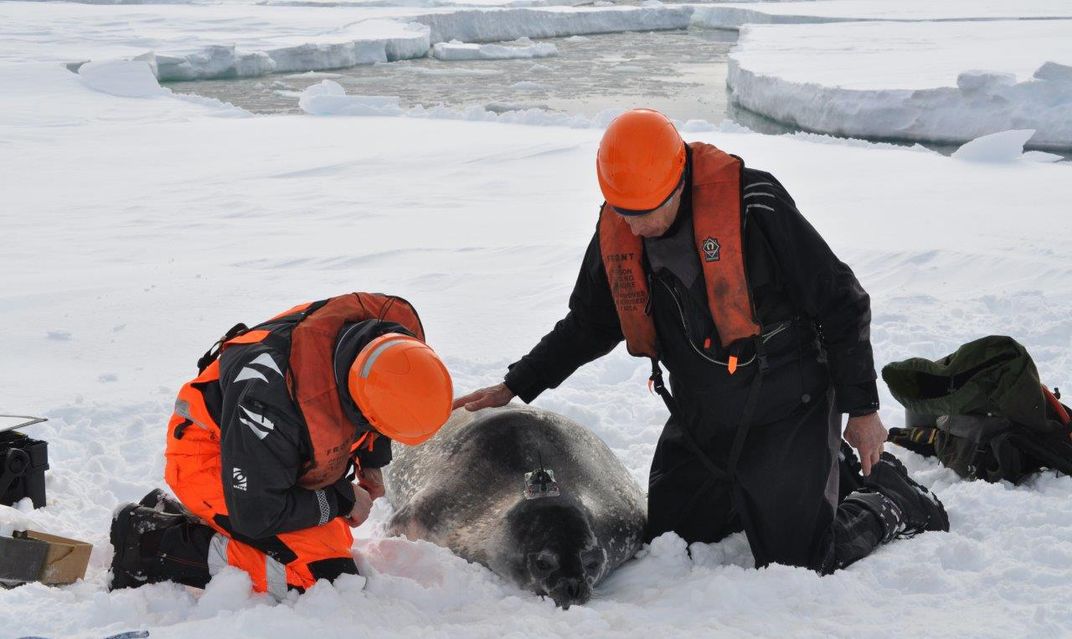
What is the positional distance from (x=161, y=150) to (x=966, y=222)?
22.2 ft

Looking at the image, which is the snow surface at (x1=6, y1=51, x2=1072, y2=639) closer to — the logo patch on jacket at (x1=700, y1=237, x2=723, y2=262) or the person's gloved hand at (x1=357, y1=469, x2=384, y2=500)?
the person's gloved hand at (x1=357, y1=469, x2=384, y2=500)

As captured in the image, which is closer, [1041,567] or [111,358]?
[1041,567]

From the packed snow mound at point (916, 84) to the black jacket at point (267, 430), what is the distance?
10.6m

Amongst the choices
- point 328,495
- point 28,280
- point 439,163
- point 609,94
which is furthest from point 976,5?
point 328,495

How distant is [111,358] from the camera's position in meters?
4.24

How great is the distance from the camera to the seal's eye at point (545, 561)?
262 centimetres

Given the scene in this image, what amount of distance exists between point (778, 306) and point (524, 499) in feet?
2.84

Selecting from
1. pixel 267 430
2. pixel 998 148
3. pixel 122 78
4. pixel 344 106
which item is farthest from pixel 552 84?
pixel 267 430

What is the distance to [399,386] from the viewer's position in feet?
7.00

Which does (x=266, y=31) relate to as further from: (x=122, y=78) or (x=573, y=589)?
(x=573, y=589)

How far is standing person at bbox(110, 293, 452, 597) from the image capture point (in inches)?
86.0

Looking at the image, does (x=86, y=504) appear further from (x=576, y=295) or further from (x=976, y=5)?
(x=976, y=5)

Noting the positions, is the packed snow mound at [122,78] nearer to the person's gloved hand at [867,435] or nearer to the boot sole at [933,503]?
the boot sole at [933,503]

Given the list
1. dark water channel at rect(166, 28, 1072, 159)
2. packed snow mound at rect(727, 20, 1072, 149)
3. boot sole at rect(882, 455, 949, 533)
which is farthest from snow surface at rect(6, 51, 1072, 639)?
dark water channel at rect(166, 28, 1072, 159)
